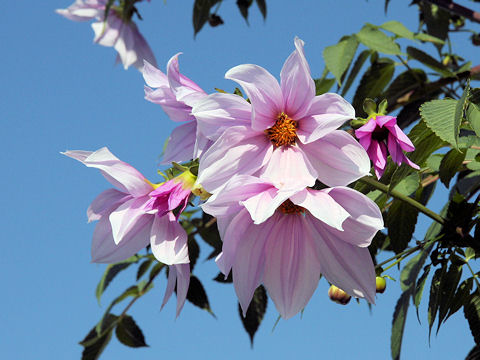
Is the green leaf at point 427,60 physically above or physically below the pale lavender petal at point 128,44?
below

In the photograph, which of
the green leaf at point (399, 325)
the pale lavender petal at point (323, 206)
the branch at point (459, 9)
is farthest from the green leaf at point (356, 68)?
the pale lavender petal at point (323, 206)

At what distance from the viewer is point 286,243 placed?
0.65 metres

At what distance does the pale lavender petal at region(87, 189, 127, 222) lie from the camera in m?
0.72

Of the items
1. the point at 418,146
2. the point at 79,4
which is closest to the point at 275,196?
the point at 418,146

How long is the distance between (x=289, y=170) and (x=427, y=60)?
0.75 metres

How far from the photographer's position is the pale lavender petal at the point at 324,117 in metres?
0.58

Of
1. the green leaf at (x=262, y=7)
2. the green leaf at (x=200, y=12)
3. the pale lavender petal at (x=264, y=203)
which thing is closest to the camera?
the pale lavender petal at (x=264, y=203)

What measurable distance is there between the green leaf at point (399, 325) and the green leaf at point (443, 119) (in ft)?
1.48

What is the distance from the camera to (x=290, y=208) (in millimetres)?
647

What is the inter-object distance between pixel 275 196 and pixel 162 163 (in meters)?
0.26

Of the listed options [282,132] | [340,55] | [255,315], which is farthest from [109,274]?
[282,132]

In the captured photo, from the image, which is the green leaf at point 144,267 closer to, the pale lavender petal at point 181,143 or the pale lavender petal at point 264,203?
the pale lavender petal at point 181,143

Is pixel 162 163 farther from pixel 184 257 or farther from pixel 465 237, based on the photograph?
pixel 465 237

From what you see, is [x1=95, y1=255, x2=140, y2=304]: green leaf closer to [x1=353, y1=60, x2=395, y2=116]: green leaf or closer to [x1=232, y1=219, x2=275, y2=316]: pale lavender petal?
[x1=353, y1=60, x2=395, y2=116]: green leaf
